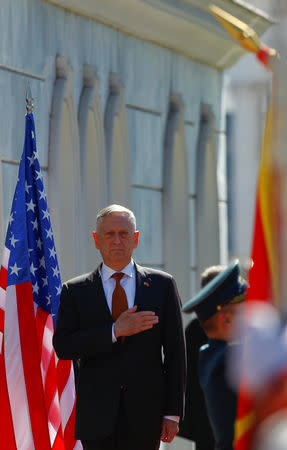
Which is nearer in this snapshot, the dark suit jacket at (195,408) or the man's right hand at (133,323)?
the man's right hand at (133,323)

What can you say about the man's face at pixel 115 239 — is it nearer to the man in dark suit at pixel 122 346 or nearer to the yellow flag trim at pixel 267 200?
the man in dark suit at pixel 122 346

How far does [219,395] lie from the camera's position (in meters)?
4.41

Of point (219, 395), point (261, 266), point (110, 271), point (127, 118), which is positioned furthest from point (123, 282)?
point (127, 118)

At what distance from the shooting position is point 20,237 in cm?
744

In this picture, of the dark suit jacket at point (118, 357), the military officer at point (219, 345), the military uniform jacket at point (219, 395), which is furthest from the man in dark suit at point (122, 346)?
the military uniform jacket at point (219, 395)

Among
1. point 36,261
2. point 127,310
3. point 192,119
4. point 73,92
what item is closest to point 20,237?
point 36,261

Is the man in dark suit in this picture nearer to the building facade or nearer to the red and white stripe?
the red and white stripe

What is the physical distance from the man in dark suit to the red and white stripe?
905mm

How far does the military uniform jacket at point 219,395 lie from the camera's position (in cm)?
436

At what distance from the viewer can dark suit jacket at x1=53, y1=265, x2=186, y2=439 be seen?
6297 millimetres

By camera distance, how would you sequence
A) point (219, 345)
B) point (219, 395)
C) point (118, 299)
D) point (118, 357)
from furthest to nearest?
point (118, 299) < point (118, 357) < point (219, 345) < point (219, 395)

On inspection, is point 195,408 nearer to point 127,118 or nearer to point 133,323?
point 133,323

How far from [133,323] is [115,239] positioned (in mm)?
470

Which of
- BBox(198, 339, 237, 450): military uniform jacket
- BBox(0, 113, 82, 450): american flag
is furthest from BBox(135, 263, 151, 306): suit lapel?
BBox(198, 339, 237, 450): military uniform jacket
